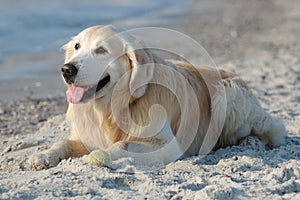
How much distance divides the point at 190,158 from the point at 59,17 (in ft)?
38.2

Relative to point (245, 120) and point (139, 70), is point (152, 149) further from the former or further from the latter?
point (245, 120)

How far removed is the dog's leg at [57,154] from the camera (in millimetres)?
4699

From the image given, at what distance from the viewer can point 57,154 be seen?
15.9ft

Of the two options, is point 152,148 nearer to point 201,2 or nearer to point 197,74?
point 197,74

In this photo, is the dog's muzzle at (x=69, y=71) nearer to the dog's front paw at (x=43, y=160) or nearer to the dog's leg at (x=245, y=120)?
the dog's front paw at (x=43, y=160)

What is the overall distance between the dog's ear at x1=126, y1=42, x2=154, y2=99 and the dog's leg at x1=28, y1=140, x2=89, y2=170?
2.09 ft

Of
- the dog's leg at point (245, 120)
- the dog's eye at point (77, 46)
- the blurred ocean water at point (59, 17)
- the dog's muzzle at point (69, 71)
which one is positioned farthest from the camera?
the blurred ocean water at point (59, 17)

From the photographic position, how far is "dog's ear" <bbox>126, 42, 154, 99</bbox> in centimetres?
480

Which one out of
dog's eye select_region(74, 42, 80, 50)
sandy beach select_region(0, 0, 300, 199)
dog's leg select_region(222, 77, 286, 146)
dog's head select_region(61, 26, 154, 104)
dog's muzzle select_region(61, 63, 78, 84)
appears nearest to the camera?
sandy beach select_region(0, 0, 300, 199)

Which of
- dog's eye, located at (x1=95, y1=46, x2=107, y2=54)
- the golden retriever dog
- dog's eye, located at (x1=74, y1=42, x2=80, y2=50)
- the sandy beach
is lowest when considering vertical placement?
the sandy beach

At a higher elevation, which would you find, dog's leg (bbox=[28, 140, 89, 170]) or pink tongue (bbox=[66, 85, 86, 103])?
pink tongue (bbox=[66, 85, 86, 103])

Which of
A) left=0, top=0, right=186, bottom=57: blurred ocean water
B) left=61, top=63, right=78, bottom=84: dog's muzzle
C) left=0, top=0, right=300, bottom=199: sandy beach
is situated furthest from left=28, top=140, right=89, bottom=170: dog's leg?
left=0, top=0, right=186, bottom=57: blurred ocean water

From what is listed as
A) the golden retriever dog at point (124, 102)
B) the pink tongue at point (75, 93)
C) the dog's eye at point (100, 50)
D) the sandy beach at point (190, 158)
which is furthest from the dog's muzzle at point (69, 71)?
the sandy beach at point (190, 158)

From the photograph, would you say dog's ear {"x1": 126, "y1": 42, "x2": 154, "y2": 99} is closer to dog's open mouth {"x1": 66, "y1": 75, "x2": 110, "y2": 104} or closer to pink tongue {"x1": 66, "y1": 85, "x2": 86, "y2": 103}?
dog's open mouth {"x1": 66, "y1": 75, "x2": 110, "y2": 104}
